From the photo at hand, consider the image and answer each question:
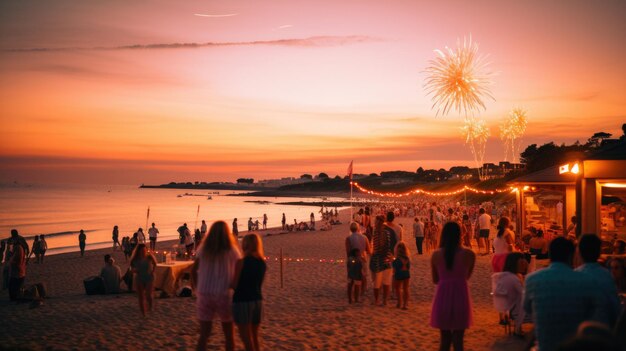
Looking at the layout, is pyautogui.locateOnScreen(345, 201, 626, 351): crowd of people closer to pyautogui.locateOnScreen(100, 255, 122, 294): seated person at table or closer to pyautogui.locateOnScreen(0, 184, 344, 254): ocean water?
pyautogui.locateOnScreen(100, 255, 122, 294): seated person at table

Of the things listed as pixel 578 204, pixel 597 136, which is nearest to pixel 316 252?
pixel 578 204

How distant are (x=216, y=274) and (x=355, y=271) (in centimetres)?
529

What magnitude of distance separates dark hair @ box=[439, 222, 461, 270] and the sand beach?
2884 mm

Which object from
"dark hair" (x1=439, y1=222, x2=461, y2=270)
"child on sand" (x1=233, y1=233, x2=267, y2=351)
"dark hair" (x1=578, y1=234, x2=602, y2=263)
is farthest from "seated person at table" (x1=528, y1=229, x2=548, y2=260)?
"dark hair" (x1=578, y1=234, x2=602, y2=263)

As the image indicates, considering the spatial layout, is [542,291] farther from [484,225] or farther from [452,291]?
[484,225]

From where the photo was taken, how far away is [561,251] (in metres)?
4.16

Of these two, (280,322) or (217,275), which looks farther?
(280,322)

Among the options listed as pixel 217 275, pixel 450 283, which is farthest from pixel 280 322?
pixel 450 283

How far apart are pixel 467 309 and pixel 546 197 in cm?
1925

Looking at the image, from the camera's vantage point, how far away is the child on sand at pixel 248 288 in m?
5.80

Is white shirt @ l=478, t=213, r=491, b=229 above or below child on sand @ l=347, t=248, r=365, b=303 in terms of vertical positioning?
above

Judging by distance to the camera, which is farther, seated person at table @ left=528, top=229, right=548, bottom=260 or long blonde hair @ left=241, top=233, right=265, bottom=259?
seated person at table @ left=528, top=229, right=548, bottom=260

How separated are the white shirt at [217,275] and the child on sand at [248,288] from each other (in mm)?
138

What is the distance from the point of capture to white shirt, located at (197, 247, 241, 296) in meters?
5.89
